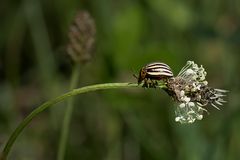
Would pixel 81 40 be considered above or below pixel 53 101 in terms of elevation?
above

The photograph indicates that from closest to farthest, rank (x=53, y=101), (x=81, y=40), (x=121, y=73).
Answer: (x=53, y=101), (x=81, y=40), (x=121, y=73)

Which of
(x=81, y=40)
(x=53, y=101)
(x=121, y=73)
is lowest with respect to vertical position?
(x=53, y=101)

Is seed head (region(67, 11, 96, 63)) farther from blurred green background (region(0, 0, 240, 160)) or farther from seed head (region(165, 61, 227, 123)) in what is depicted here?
blurred green background (region(0, 0, 240, 160))

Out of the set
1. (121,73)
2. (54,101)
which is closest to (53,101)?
(54,101)

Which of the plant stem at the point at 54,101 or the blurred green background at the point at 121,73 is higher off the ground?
the blurred green background at the point at 121,73

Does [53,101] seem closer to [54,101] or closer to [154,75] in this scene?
[54,101]

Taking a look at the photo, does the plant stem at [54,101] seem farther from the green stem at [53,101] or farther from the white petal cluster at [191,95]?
the white petal cluster at [191,95]

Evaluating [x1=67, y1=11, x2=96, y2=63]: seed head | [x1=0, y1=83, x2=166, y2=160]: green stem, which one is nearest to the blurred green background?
[x1=67, y1=11, x2=96, y2=63]: seed head

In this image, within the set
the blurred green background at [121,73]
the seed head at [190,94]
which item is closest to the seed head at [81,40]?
the seed head at [190,94]

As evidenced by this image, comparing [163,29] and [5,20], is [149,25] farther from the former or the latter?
[5,20]
